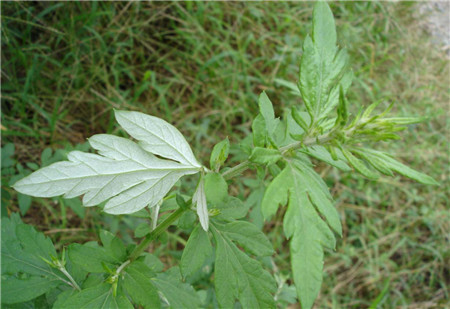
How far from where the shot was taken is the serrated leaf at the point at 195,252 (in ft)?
3.72

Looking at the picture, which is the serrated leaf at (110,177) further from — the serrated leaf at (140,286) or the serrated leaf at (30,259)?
the serrated leaf at (30,259)

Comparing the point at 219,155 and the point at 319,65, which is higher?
the point at 319,65

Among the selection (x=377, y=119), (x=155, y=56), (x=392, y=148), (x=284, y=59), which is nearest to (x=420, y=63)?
(x=392, y=148)

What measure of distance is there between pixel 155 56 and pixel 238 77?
776 millimetres

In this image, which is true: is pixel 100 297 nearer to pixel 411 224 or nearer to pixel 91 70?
pixel 91 70

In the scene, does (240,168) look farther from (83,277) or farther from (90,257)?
(83,277)

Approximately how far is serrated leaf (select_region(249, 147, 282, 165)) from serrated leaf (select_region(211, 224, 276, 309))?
1.10 feet

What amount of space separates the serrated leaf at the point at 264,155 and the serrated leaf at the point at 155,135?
194 millimetres

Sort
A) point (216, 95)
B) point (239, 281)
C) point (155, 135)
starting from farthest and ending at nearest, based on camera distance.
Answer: point (216, 95) < point (239, 281) < point (155, 135)

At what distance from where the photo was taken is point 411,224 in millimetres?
3686

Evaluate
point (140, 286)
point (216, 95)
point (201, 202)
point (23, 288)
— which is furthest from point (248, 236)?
point (216, 95)

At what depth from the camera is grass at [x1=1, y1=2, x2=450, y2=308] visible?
9.76ft

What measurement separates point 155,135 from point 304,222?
17.3 inches

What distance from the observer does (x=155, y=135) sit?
1021 mm
